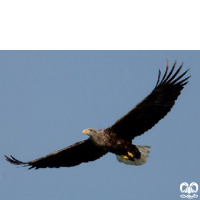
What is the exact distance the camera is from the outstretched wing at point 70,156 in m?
12.3

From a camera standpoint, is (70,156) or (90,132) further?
(70,156)

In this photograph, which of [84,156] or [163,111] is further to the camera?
[84,156]

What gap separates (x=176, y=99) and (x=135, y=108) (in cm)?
77

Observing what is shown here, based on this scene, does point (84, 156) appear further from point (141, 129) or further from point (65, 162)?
point (141, 129)

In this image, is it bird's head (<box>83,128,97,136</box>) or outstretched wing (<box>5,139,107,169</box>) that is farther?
outstretched wing (<box>5,139,107,169</box>)

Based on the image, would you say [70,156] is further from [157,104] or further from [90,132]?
[157,104]

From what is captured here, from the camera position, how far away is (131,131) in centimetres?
1184

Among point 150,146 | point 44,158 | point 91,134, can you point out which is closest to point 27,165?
point 44,158

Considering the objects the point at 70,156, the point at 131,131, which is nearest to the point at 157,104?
the point at 131,131

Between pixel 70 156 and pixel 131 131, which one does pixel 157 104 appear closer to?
pixel 131 131

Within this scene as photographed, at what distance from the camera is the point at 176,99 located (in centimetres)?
1155

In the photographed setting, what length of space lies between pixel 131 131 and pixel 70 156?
1.41 meters

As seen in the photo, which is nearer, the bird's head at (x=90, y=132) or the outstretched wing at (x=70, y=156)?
the bird's head at (x=90, y=132)

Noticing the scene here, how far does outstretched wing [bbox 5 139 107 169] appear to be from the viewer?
12.3 metres
